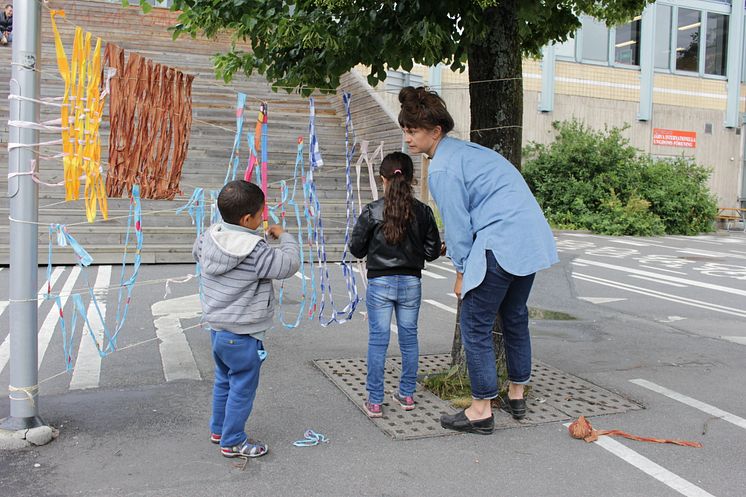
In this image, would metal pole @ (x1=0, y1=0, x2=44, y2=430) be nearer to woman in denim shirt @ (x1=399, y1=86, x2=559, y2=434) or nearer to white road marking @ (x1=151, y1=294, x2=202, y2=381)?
white road marking @ (x1=151, y1=294, x2=202, y2=381)

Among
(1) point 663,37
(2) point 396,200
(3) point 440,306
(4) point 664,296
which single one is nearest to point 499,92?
(2) point 396,200

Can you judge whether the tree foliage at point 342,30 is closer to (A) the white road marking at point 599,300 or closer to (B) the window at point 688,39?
(A) the white road marking at point 599,300

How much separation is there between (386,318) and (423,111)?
4.21 ft

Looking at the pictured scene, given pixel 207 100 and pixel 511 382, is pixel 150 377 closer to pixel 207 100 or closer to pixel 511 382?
pixel 511 382

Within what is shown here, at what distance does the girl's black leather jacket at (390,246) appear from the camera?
4.23m

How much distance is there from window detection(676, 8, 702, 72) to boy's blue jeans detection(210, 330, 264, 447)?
26.2m

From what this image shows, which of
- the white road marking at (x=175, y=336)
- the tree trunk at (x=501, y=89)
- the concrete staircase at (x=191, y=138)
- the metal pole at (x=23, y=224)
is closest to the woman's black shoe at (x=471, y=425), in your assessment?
the tree trunk at (x=501, y=89)

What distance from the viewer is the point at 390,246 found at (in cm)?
422

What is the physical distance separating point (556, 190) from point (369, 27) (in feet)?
57.4

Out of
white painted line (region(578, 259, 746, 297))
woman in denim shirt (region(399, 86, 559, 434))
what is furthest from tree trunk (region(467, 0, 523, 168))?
white painted line (region(578, 259, 746, 297))

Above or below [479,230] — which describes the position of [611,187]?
above

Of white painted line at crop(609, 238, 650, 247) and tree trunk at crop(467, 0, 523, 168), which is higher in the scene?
tree trunk at crop(467, 0, 523, 168)

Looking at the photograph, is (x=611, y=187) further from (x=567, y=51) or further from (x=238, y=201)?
(x=238, y=201)

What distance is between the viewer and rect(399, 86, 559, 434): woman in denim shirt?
153 inches
